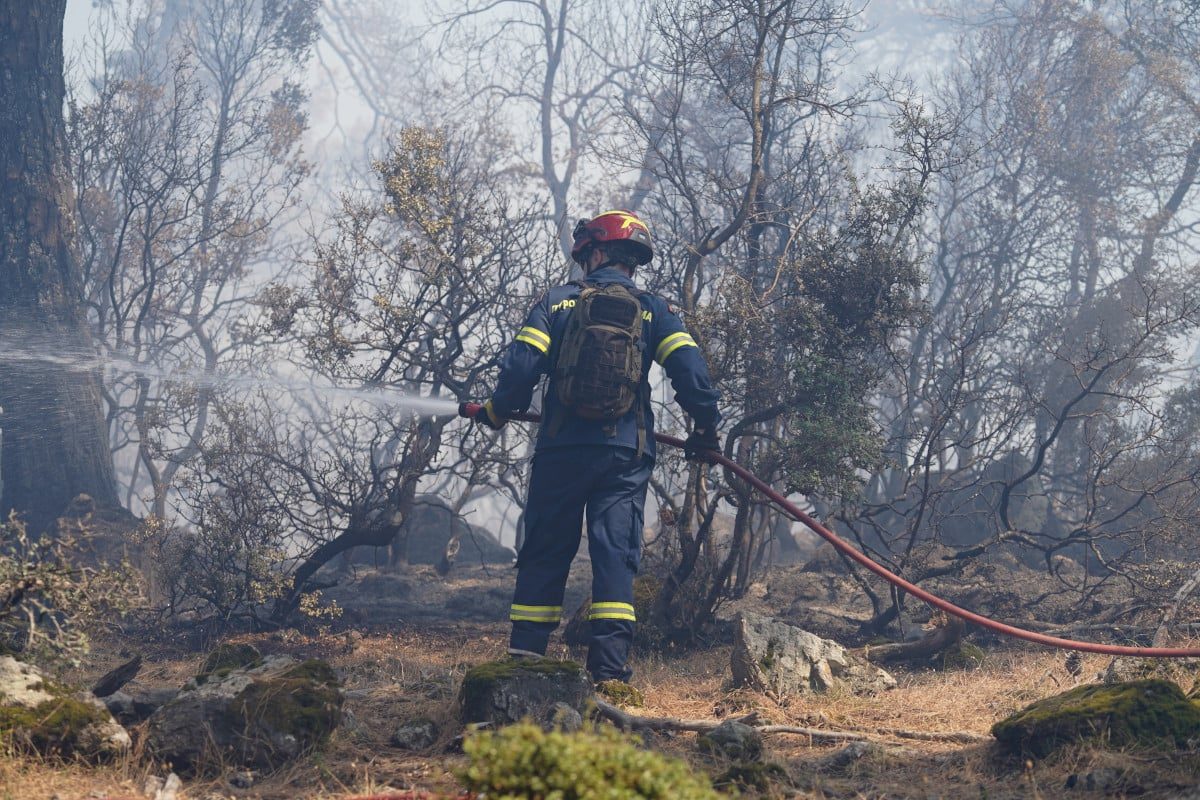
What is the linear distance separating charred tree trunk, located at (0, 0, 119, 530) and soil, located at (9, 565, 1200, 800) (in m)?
3.33

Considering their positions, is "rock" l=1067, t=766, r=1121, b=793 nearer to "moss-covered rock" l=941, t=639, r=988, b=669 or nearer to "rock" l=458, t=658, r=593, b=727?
"rock" l=458, t=658, r=593, b=727

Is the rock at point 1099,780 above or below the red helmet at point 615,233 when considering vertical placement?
below

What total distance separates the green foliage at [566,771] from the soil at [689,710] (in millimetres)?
151

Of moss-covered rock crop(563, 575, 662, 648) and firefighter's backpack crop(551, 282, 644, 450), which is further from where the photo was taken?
moss-covered rock crop(563, 575, 662, 648)

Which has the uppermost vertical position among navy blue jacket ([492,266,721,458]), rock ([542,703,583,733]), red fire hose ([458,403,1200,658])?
navy blue jacket ([492,266,721,458])

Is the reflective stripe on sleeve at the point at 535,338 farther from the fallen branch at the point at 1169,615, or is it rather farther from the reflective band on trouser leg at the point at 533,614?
the fallen branch at the point at 1169,615

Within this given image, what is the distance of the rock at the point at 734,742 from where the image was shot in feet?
13.1

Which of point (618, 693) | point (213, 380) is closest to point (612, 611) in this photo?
point (618, 693)

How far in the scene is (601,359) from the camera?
529cm

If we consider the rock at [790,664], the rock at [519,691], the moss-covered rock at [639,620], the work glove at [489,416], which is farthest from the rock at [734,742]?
the moss-covered rock at [639,620]

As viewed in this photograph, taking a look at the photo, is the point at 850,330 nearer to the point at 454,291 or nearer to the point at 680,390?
the point at 680,390

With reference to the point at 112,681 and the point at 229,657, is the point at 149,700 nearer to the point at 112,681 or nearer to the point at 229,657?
the point at 112,681

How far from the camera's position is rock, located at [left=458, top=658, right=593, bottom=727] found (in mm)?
4113

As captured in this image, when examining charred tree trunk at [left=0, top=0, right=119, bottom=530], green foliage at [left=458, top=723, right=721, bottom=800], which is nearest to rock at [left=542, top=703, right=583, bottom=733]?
green foliage at [left=458, top=723, right=721, bottom=800]
